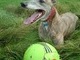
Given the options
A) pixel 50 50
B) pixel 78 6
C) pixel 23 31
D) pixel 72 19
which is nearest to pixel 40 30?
pixel 23 31

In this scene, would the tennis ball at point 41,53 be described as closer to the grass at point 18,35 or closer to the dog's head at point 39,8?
the grass at point 18,35

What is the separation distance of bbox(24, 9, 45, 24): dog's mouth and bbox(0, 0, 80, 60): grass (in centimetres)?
38

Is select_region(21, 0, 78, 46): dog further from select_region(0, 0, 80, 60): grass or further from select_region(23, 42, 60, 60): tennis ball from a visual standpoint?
select_region(23, 42, 60, 60): tennis ball

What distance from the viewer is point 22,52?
16.5 feet

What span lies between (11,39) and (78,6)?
2.68m

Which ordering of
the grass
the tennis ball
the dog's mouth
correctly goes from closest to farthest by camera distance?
the tennis ball < the grass < the dog's mouth

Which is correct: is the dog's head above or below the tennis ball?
above

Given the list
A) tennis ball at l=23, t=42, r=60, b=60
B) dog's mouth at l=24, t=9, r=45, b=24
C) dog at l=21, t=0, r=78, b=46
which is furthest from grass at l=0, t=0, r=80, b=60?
tennis ball at l=23, t=42, r=60, b=60

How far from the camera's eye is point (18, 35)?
5801 mm

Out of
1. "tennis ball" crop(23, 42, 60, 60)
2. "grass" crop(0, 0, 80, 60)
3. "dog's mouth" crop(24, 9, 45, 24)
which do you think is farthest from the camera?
"dog's mouth" crop(24, 9, 45, 24)

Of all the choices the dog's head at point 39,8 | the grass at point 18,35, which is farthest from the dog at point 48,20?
the grass at point 18,35

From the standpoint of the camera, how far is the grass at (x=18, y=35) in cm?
507

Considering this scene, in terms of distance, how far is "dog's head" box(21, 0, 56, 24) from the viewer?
5.46 metres

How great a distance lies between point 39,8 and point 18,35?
703 mm
